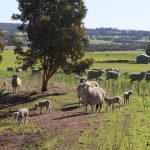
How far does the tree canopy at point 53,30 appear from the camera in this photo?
44062 millimetres

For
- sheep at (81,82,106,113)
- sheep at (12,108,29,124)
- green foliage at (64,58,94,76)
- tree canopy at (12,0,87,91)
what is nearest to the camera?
sheep at (12,108,29,124)

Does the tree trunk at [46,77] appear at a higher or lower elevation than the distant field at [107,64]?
higher

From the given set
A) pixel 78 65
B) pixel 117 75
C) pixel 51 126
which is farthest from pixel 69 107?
pixel 117 75

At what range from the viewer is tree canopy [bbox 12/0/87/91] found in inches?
1735

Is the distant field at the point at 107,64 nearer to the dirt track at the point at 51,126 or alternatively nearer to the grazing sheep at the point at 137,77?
the grazing sheep at the point at 137,77

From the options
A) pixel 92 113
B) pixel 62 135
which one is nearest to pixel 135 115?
pixel 92 113

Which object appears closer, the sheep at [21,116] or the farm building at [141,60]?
the sheep at [21,116]

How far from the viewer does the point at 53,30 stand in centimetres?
4403

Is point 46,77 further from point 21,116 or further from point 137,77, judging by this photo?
point 21,116

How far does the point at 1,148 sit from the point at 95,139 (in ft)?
17.3

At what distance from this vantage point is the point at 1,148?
24547 mm

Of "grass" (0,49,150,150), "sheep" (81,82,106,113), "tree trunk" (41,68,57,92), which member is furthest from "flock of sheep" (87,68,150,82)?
"sheep" (81,82,106,113)

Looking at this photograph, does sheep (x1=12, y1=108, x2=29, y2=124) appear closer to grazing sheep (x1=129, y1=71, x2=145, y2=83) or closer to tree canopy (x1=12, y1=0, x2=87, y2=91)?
tree canopy (x1=12, y1=0, x2=87, y2=91)

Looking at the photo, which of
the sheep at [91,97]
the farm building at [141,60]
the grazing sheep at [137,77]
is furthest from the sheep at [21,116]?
the farm building at [141,60]
